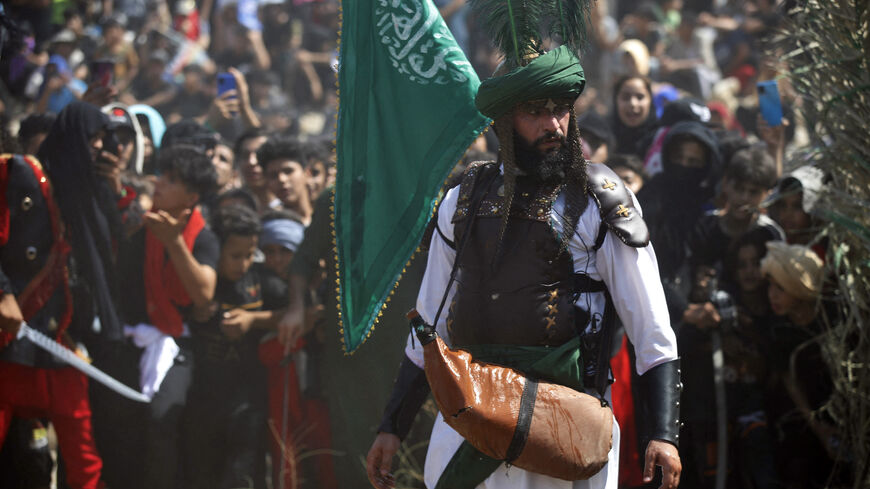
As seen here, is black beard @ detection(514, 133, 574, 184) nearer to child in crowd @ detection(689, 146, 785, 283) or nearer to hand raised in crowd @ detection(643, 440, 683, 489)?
hand raised in crowd @ detection(643, 440, 683, 489)

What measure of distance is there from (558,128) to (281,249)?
9.25 feet

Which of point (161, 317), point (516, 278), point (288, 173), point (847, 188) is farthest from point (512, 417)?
point (288, 173)

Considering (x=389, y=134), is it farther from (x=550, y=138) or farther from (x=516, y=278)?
(x=516, y=278)

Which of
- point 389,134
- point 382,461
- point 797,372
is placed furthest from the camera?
point 797,372

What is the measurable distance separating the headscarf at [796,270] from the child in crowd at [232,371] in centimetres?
266

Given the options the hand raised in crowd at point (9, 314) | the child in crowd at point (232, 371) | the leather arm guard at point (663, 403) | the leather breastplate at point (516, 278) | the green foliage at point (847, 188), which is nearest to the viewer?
the leather arm guard at point (663, 403)

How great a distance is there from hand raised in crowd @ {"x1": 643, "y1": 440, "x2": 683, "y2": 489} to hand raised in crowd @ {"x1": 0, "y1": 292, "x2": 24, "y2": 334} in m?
3.32

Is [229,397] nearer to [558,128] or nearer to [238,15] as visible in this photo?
[558,128]

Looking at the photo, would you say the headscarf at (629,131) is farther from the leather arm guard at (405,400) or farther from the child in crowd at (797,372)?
the leather arm guard at (405,400)

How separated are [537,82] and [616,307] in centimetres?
79

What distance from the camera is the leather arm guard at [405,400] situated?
138 inches

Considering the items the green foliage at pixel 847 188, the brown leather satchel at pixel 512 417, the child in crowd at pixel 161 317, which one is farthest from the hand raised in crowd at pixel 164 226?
the green foliage at pixel 847 188

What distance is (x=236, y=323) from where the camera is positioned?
557cm

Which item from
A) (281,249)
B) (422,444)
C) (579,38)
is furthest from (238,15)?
(579,38)
